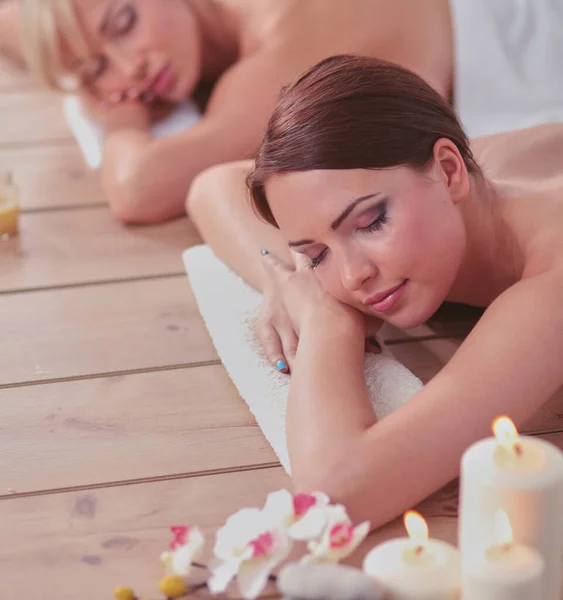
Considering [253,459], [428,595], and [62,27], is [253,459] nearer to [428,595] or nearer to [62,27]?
[428,595]

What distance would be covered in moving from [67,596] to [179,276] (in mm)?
815

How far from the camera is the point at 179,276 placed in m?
1.75

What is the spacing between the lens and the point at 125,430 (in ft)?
4.28

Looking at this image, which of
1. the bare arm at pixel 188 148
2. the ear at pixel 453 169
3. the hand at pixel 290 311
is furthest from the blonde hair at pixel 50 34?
the ear at pixel 453 169

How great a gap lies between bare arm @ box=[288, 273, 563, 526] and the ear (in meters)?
0.16

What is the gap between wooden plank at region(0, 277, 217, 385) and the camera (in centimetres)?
148

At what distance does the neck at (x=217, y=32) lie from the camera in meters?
2.23

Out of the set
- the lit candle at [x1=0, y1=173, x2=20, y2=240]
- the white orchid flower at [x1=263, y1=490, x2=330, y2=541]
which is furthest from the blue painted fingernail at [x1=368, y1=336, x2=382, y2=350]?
the lit candle at [x1=0, y1=173, x2=20, y2=240]

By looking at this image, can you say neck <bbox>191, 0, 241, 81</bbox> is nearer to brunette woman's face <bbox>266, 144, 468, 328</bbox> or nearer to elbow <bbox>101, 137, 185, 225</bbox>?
elbow <bbox>101, 137, 185, 225</bbox>

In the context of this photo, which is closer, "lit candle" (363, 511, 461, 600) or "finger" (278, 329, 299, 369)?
"lit candle" (363, 511, 461, 600)

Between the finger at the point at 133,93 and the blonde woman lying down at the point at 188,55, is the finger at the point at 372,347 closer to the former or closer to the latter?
the blonde woman lying down at the point at 188,55

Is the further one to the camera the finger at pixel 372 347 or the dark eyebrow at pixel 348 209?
the finger at pixel 372 347

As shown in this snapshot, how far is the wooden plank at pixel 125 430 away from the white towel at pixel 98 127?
2.99 ft

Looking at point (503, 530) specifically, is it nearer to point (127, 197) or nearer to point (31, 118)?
point (127, 197)
